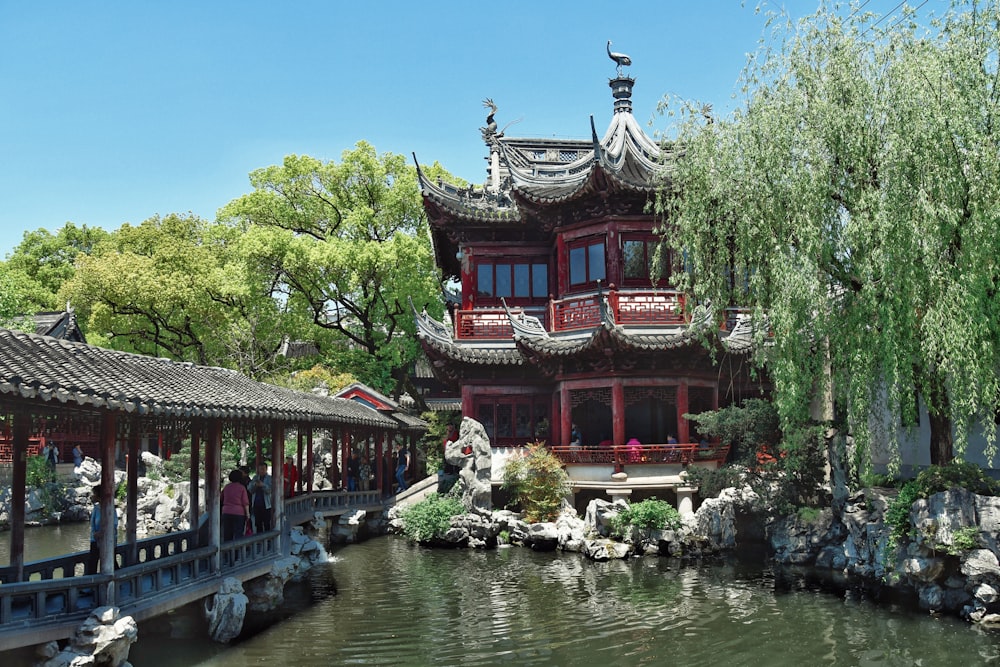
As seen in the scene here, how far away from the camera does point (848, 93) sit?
11.3 meters

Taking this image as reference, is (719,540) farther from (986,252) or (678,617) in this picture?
(986,252)

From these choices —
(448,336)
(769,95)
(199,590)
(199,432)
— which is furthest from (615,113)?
(199,590)

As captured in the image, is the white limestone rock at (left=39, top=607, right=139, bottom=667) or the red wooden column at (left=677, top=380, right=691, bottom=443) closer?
the white limestone rock at (left=39, top=607, right=139, bottom=667)

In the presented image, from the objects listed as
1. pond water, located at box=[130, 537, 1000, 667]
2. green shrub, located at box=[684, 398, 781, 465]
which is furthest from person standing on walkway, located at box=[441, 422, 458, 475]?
green shrub, located at box=[684, 398, 781, 465]

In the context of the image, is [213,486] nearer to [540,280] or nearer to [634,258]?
[634,258]

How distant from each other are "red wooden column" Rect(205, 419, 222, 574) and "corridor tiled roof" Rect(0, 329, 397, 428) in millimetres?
488

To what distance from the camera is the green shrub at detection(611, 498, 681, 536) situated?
15.4 metres

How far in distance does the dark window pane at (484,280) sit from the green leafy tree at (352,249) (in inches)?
230

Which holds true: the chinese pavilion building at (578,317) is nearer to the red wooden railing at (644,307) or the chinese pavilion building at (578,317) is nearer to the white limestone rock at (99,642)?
the red wooden railing at (644,307)

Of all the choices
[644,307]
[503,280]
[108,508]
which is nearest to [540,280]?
[503,280]

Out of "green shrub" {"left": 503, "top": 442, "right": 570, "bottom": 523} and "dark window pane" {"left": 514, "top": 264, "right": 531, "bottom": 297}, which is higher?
"dark window pane" {"left": 514, "top": 264, "right": 531, "bottom": 297}

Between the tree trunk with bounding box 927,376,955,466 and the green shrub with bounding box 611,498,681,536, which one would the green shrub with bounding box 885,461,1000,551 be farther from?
the green shrub with bounding box 611,498,681,536

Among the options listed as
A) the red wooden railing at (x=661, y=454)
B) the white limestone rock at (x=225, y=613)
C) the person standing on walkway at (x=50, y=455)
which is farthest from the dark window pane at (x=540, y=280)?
the person standing on walkway at (x=50, y=455)

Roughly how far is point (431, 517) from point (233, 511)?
22.0 ft
